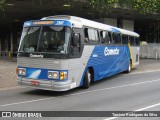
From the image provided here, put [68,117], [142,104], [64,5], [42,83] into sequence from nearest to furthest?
[68,117]
[142,104]
[42,83]
[64,5]

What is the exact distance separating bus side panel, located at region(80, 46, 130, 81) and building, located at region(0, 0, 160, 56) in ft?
13.9

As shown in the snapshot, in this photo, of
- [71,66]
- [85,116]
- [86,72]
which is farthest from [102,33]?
[85,116]

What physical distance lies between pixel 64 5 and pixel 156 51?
1515 cm

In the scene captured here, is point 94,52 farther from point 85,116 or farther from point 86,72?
point 85,116

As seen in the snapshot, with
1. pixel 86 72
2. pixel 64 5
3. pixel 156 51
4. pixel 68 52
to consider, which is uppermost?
pixel 64 5

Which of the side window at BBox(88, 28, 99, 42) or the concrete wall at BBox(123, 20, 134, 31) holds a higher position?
the side window at BBox(88, 28, 99, 42)

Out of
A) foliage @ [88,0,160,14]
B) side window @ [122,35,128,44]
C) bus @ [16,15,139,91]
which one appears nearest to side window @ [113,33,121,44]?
side window @ [122,35,128,44]

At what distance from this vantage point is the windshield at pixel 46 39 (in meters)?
12.3

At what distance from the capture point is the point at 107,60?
682 inches

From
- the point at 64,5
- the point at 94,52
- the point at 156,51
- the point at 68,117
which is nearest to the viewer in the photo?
the point at 68,117

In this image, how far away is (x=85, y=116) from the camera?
873 cm

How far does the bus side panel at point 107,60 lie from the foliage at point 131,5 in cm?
815

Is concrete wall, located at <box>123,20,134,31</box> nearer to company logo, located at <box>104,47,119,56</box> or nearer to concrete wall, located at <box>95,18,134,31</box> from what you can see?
concrete wall, located at <box>95,18,134,31</box>

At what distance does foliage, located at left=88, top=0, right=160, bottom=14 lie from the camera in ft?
94.7
